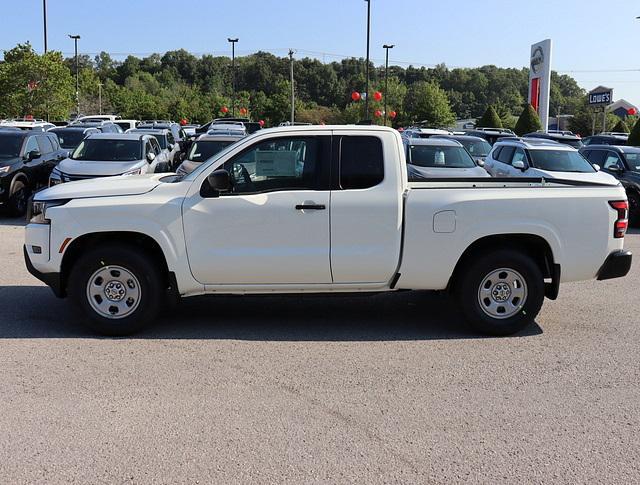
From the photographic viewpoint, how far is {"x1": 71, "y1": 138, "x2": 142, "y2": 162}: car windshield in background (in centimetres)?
1497

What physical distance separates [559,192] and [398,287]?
176 cm

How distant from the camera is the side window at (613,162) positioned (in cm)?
1602

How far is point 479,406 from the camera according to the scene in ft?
16.0

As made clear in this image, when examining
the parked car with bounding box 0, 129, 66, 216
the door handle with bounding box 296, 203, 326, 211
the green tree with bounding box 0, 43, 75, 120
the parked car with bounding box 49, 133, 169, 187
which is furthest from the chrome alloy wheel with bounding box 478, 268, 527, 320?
the green tree with bounding box 0, 43, 75, 120

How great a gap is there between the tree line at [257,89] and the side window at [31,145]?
85.6ft

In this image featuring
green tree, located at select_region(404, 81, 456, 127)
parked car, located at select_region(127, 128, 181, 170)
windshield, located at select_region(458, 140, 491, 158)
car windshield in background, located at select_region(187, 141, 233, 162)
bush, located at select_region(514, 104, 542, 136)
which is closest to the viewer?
car windshield in background, located at select_region(187, 141, 233, 162)

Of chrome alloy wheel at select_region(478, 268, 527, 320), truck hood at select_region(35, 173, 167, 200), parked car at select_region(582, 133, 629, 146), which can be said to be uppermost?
parked car at select_region(582, 133, 629, 146)

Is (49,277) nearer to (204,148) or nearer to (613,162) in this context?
(204,148)

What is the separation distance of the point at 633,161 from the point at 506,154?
9.27 ft

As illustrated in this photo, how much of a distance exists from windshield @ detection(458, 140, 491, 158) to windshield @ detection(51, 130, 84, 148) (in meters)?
11.9

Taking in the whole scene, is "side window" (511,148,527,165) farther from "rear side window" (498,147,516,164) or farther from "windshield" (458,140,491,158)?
"windshield" (458,140,491,158)

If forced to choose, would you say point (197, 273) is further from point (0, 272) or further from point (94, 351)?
point (0, 272)

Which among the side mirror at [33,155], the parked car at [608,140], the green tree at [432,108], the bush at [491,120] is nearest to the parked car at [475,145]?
the parked car at [608,140]

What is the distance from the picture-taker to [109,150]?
15250 millimetres
